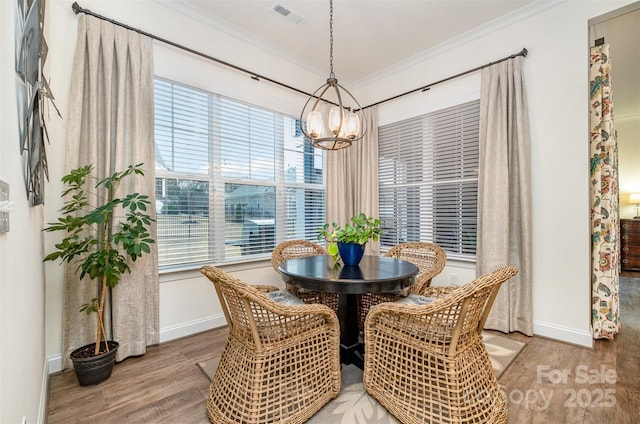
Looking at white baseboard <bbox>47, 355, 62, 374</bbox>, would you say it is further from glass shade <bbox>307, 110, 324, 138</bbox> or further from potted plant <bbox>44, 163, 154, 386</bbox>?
glass shade <bbox>307, 110, 324, 138</bbox>

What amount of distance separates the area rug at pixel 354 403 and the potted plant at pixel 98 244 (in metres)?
0.68

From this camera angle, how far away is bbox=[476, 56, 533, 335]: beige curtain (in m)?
2.69

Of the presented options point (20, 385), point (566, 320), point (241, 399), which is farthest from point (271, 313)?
point (566, 320)

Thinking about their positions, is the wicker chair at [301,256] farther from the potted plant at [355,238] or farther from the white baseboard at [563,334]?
the white baseboard at [563,334]

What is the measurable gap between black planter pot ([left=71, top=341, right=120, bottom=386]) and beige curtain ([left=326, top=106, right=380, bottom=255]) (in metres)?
2.65

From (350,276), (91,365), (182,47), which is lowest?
(91,365)

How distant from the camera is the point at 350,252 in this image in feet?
7.07

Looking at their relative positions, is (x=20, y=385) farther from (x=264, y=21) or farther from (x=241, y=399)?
(x=264, y=21)

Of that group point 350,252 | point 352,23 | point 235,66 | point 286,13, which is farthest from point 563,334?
point 235,66

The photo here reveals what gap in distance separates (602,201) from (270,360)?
306cm

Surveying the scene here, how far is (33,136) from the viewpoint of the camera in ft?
3.88

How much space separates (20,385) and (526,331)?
339 centimetres

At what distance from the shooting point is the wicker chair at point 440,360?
143 cm

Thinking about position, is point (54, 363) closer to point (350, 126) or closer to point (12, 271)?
point (12, 271)
